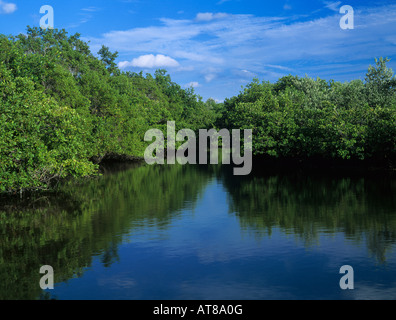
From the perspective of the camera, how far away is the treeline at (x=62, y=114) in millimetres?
32500

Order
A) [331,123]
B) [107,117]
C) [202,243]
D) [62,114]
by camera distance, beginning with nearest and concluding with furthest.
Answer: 1. [202,243]
2. [62,114]
3. [331,123]
4. [107,117]

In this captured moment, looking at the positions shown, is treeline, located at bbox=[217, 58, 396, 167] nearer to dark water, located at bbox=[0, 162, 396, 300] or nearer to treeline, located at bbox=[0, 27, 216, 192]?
dark water, located at bbox=[0, 162, 396, 300]

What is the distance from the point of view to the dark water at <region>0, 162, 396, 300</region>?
57.8 feet

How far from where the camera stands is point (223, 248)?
23.7 m

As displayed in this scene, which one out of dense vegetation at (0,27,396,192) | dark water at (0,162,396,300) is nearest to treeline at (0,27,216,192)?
dense vegetation at (0,27,396,192)

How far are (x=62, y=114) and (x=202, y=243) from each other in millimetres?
18058

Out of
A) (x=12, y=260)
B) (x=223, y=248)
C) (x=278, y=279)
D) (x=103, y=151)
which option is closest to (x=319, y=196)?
(x=223, y=248)

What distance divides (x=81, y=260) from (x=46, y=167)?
16.0m

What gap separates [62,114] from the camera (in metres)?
35.2

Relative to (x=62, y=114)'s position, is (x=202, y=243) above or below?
below

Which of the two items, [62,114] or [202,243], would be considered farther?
[62,114]

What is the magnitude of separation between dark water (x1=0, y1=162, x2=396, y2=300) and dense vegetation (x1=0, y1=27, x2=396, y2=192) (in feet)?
15.8

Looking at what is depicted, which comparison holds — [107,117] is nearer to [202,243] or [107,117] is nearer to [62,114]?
[62,114]

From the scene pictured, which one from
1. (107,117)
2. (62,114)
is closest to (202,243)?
(62,114)
